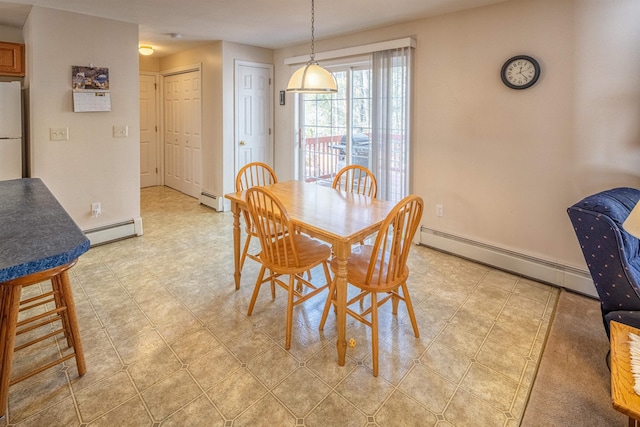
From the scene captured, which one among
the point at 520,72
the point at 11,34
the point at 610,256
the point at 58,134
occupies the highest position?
the point at 11,34

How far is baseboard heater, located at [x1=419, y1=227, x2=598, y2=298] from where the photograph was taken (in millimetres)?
Result: 2951

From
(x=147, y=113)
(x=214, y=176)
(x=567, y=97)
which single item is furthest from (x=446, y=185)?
(x=147, y=113)

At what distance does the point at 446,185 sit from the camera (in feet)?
12.2

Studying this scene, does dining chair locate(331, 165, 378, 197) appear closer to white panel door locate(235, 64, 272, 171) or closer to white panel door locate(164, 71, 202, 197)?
white panel door locate(235, 64, 272, 171)

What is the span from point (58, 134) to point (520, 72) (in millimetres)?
4243

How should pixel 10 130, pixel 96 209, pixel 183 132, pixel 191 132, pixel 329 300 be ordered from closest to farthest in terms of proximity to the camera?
pixel 329 300 < pixel 10 130 < pixel 96 209 < pixel 191 132 < pixel 183 132

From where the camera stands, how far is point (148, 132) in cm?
659

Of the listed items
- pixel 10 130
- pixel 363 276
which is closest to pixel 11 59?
pixel 10 130

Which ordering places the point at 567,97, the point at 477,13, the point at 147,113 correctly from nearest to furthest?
1. the point at 567,97
2. the point at 477,13
3. the point at 147,113

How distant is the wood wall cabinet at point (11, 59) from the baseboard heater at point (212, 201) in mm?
2502

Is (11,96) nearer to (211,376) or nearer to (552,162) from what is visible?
(211,376)

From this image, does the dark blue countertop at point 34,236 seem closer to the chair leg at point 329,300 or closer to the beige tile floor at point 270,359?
the beige tile floor at point 270,359

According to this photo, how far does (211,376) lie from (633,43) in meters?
3.46

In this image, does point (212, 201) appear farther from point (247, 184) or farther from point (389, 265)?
point (389, 265)
